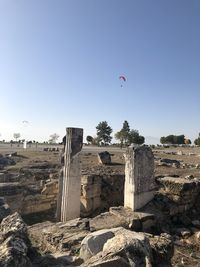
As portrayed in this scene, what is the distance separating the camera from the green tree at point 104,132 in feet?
255

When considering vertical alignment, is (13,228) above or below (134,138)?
below

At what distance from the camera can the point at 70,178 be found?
9727 mm

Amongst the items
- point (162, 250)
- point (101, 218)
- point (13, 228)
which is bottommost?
point (101, 218)

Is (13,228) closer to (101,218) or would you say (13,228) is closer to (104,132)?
(101,218)

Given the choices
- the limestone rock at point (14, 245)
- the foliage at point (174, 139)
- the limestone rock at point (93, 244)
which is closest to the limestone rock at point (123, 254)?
the limestone rock at point (93, 244)

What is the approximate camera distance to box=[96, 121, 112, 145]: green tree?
255 feet

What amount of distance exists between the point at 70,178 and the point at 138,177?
8.85 ft

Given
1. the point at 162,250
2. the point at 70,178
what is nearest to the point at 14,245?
the point at 162,250

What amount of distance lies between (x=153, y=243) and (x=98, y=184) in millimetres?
7573

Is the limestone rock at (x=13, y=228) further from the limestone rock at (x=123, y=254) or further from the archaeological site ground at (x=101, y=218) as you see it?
the limestone rock at (x=123, y=254)

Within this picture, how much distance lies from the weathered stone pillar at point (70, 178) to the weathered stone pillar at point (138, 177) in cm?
202

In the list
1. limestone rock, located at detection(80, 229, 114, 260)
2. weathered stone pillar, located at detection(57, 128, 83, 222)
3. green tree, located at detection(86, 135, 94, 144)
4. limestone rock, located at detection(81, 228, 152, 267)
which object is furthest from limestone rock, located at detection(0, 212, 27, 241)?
green tree, located at detection(86, 135, 94, 144)

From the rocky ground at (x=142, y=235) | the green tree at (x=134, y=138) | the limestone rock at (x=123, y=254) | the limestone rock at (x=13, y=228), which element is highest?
the green tree at (x=134, y=138)

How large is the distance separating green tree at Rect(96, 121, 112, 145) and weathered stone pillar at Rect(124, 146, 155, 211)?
6844cm
